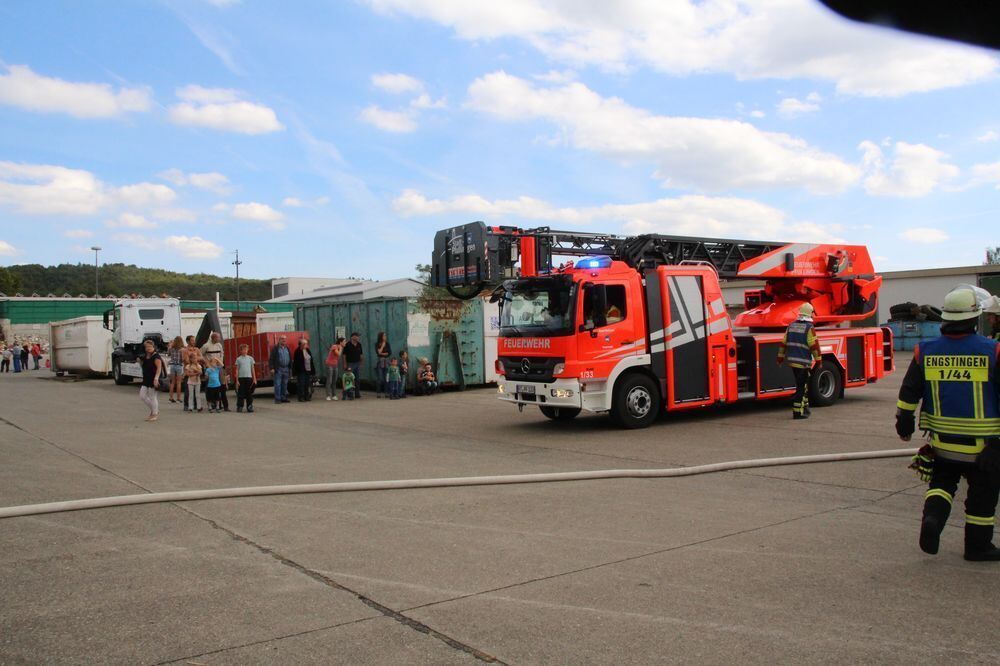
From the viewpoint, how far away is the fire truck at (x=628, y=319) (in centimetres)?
1238

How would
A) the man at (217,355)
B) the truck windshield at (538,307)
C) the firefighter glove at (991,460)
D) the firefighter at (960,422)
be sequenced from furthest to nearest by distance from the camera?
the man at (217,355) < the truck windshield at (538,307) < the firefighter at (960,422) < the firefighter glove at (991,460)

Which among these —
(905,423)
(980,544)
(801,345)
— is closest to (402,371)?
(801,345)

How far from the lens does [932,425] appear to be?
5426 mm

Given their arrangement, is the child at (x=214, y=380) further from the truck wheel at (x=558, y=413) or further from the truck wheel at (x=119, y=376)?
the truck wheel at (x=119, y=376)

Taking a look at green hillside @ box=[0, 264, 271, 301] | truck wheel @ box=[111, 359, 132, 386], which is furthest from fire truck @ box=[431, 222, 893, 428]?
green hillside @ box=[0, 264, 271, 301]

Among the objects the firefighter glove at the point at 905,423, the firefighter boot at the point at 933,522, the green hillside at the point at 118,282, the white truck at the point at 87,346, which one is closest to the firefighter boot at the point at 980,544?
the firefighter boot at the point at 933,522

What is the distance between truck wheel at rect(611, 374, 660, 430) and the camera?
12555 millimetres

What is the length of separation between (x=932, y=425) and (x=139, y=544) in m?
5.65

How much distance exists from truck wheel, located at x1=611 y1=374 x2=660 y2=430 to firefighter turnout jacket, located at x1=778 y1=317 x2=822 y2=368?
241 cm

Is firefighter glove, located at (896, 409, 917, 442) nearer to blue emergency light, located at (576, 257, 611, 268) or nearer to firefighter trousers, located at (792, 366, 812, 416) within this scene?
blue emergency light, located at (576, 257, 611, 268)

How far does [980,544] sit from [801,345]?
838 centimetres

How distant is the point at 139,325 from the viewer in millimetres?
26938

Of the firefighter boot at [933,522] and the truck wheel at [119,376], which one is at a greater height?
the truck wheel at [119,376]

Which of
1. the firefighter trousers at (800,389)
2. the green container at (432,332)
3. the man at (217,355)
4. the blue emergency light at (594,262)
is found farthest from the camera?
the green container at (432,332)
